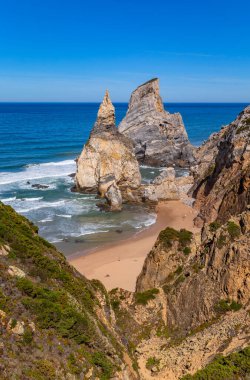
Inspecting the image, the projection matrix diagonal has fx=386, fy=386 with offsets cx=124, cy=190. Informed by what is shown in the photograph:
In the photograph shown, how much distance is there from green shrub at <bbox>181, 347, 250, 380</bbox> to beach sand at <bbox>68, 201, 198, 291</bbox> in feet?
49.2

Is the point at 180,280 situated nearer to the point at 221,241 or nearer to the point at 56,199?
the point at 221,241

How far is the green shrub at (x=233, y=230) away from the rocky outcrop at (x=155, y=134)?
54.0 m

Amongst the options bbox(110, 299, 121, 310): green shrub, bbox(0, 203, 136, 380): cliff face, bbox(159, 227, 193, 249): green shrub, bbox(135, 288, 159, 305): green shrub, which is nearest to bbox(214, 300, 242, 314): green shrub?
bbox(135, 288, 159, 305): green shrub

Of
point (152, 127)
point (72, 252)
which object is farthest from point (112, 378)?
point (152, 127)

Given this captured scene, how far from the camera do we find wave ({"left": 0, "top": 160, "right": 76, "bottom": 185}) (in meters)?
61.6

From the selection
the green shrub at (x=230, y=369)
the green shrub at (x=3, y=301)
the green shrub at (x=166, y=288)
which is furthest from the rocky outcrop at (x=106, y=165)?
the green shrub at (x=3, y=301)

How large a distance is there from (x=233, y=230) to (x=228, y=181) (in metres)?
21.2

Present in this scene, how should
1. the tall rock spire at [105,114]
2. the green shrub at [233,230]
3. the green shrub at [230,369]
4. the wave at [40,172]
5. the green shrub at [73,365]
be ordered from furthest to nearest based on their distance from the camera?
the wave at [40,172], the tall rock spire at [105,114], the green shrub at [233,230], the green shrub at [230,369], the green shrub at [73,365]

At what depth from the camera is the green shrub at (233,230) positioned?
752 inches

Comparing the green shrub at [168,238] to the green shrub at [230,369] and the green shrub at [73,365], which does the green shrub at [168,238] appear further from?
the green shrub at [73,365]

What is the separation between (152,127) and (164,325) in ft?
188

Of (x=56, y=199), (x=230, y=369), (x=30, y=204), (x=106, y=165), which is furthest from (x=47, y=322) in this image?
(x=106, y=165)

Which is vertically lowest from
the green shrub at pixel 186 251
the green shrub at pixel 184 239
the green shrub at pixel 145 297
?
the green shrub at pixel 145 297

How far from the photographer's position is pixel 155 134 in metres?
73.3
